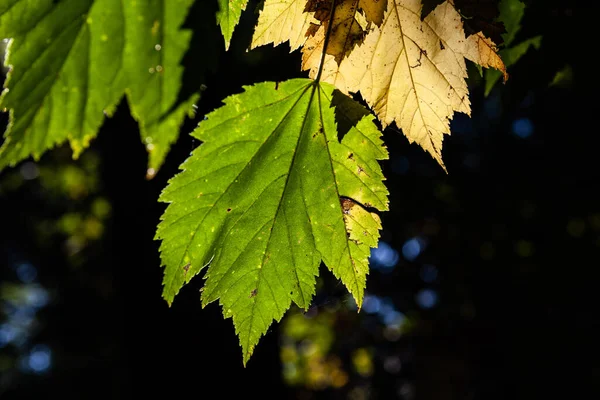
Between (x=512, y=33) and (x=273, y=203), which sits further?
(x=512, y=33)

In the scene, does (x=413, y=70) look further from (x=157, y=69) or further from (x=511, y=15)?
(x=157, y=69)

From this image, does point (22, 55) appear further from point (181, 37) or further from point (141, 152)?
point (141, 152)

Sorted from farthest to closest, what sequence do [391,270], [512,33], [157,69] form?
[391,270] → [512,33] → [157,69]

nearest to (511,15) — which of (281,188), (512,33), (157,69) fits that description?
(512,33)

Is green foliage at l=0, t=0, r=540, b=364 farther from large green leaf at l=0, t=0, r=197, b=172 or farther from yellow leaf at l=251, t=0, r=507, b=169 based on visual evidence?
large green leaf at l=0, t=0, r=197, b=172

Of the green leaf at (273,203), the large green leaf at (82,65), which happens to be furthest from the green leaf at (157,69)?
the green leaf at (273,203)

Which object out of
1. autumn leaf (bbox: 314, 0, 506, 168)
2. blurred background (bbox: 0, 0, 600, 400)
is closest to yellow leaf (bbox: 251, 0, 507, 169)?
autumn leaf (bbox: 314, 0, 506, 168)

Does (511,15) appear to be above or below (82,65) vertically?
below

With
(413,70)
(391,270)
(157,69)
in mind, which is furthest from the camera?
(391,270)
